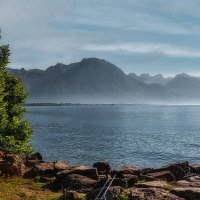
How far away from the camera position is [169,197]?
2448cm

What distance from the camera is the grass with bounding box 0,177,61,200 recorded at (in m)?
26.9

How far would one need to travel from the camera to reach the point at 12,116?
44.6 meters

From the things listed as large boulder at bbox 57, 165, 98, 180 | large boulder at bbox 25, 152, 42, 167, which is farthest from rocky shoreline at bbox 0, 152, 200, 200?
large boulder at bbox 25, 152, 42, 167

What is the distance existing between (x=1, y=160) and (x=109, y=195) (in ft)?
42.0

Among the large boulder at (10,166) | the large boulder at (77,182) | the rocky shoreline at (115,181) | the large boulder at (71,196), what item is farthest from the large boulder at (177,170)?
the large boulder at (71,196)

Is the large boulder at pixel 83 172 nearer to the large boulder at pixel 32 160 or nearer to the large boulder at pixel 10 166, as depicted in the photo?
the large boulder at pixel 10 166

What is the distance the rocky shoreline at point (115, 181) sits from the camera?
24.9 m

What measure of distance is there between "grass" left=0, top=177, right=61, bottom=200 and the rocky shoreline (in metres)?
0.87

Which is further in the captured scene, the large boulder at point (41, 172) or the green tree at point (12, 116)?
the green tree at point (12, 116)

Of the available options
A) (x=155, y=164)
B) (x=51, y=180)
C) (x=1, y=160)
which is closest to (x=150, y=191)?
(x=51, y=180)

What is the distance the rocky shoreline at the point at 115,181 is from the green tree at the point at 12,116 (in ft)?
18.7

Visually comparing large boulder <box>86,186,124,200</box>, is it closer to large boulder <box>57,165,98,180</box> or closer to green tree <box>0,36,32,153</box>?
large boulder <box>57,165,98,180</box>

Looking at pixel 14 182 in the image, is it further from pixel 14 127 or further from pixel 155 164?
pixel 155 164

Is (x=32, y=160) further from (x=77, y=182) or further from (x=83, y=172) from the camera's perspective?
(x=77, y=182)
